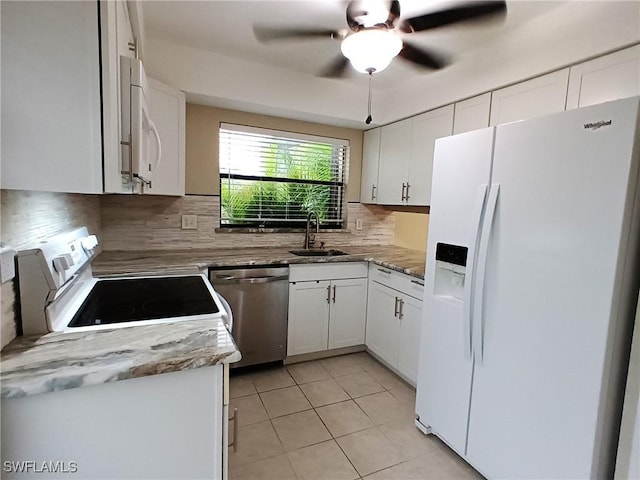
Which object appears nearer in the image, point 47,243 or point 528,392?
point 47,243

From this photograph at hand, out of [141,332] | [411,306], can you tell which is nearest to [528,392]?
[411,306]

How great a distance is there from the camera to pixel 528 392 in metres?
1.42

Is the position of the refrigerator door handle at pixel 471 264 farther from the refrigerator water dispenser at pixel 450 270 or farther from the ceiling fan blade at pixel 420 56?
the ceiling fan blade at pixel 420 56

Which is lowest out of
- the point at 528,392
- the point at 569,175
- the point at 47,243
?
the point at 528,392

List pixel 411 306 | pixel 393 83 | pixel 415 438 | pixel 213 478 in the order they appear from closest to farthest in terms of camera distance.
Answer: pixel 213 478 < pixel 415 438 < pixel 411 306 < pixel 393 83

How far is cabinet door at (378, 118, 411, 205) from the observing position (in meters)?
2.94

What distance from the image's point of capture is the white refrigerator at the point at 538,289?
119cm

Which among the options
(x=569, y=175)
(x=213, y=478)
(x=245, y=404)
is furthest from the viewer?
(x=245, y=404)

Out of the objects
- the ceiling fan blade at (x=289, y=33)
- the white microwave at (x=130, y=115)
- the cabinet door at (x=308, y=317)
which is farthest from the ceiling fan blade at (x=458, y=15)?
the cabinet door at (x=308, y=317)

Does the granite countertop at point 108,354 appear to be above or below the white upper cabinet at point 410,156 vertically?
below

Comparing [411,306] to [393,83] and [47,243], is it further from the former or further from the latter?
[47,243]

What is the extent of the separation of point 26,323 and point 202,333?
52cm

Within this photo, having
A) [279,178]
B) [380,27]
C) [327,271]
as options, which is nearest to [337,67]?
[380,27]

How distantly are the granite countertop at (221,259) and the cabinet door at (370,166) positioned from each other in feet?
1.87
